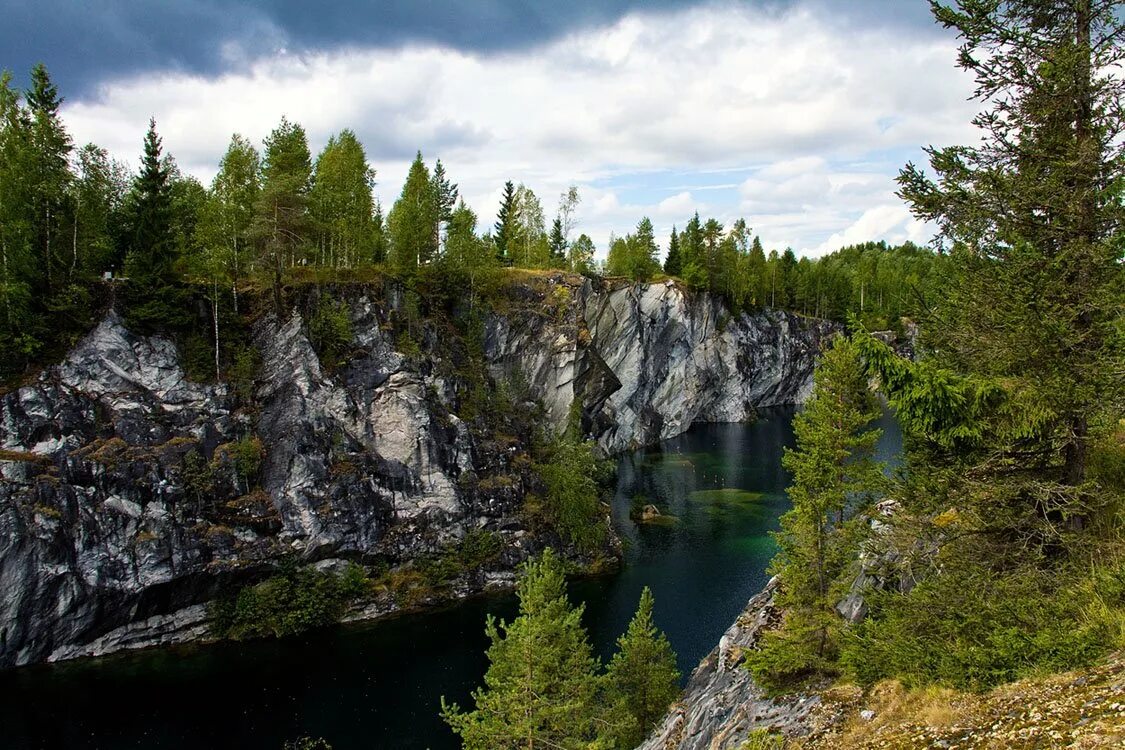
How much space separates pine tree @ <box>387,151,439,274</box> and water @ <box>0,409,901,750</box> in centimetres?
2796

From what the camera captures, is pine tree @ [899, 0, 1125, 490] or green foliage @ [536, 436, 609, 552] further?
green foliage @ [536, 436, 609, 552]

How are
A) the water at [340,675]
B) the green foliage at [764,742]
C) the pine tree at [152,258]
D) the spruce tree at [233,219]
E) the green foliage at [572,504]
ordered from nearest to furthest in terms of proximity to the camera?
the green foliage at [764,742] → the water at [340,675] → the pine tree at [152,258] → the spruce tree at [233,219] → the green foliage at [572,504]

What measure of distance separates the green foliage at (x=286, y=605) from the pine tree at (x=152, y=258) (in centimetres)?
1803

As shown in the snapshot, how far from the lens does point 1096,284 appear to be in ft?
33.7

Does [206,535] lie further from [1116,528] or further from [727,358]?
[727,358]

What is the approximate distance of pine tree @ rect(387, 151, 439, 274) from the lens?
54.5 meters

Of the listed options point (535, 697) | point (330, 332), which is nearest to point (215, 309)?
point (330, 332)

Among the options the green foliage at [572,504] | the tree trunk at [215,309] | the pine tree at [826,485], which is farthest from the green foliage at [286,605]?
the pine tree at [826,485]

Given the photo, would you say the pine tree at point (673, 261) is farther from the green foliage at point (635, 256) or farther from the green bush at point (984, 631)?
the green bush at point (984, 631)

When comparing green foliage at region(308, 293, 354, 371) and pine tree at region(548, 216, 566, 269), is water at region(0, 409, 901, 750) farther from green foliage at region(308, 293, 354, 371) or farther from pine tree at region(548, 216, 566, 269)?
pine tree at region(548, 216, 566, 269)

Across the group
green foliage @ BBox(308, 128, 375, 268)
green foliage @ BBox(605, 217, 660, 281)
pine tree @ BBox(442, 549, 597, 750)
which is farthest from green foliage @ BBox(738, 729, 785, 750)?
green foliage @ BBox(605, 217, 660, 281)

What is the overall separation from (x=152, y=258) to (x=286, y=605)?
23313 millimetres

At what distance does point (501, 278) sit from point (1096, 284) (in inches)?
2141

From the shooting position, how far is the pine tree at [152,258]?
136 feet
